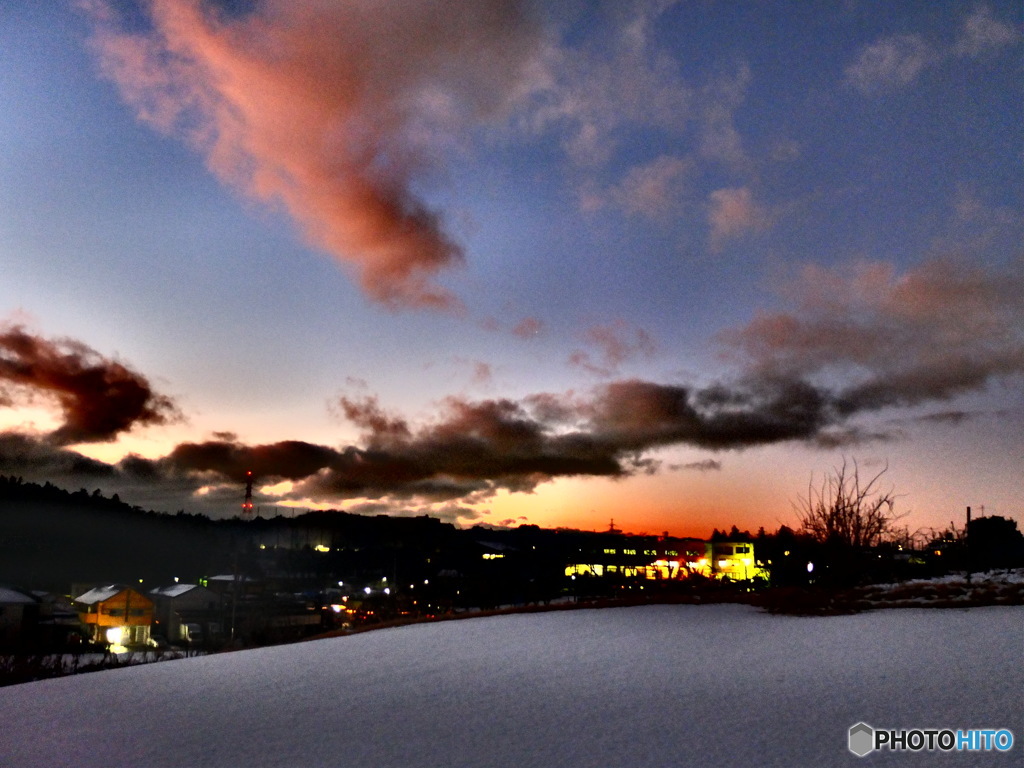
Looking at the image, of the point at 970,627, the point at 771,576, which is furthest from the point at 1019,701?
the point at 771,576

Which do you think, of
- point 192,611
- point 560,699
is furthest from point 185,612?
point 560,699

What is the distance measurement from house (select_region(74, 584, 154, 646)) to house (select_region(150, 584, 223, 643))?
102 cm

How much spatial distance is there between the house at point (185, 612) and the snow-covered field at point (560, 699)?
24881 mm

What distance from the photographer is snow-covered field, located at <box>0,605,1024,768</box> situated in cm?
652

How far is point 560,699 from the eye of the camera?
26.9 feet

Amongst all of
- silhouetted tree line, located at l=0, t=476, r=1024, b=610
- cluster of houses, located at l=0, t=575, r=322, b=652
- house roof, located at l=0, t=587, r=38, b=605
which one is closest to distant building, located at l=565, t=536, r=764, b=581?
silhouetted tree line, located at l=0, t=476, r=1024, b=610

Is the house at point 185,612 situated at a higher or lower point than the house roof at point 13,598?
lower

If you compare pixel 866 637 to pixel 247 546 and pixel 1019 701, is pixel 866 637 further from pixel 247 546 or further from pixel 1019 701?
pixel 247 546

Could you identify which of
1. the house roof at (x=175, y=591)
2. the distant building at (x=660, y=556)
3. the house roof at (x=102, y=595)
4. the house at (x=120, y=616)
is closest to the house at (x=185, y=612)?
the house roof at (x=175, y=591)

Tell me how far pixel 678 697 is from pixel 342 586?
52.0 metres

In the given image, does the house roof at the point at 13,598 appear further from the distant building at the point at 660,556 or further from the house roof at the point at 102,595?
the distant building at the point at 660,556

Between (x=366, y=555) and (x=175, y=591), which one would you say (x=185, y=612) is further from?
(x=366, y=555)

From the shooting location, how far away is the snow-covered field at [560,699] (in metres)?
6.52

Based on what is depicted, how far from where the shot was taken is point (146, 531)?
226ft
